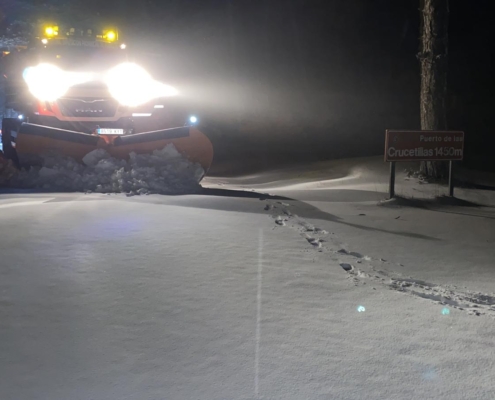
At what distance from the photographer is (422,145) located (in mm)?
9688

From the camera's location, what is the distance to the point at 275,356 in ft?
11.2

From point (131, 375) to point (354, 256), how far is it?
3.22 meters

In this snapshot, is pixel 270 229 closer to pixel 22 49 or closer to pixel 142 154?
pixel 142 154

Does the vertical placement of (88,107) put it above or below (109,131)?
above

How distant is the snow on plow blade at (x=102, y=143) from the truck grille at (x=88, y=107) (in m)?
1.24

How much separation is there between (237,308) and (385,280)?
1.60 metres

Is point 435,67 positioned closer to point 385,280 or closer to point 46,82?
point 385,280

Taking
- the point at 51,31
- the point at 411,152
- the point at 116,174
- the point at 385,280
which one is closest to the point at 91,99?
the point at 51,31

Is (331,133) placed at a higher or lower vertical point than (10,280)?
higher

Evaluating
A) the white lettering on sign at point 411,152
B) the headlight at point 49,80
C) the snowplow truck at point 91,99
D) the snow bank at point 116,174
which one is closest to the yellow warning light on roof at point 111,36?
the snowplow truck at point 91,99

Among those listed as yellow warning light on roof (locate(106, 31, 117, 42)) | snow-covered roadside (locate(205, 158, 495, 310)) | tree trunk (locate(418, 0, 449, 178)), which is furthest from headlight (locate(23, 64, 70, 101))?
tree trunk (locate(418, 0, 449, 178))

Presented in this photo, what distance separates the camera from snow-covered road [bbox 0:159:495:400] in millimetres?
3148

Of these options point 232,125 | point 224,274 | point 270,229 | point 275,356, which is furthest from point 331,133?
point 275,356

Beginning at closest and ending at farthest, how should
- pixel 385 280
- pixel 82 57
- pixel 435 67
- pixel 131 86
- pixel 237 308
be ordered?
pixel 237 308 → pixel 385 280 → pixel 435 67 → pixel 131 86 → pixel 82 57
